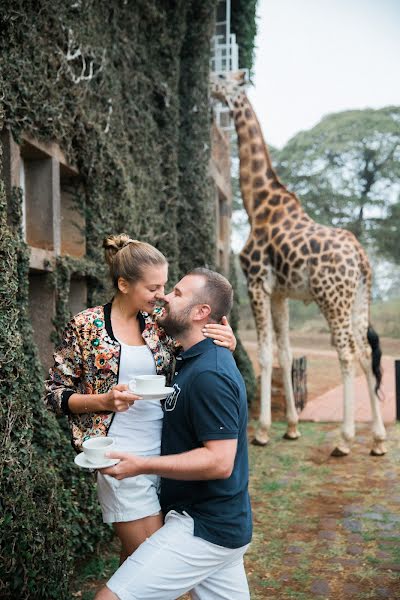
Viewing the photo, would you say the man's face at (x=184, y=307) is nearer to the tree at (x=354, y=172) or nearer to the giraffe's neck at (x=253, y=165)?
the giraffe's neck at (x=253, y=165)

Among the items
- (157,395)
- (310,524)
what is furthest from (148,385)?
(310,524)

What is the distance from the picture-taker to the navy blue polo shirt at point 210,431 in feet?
6.28

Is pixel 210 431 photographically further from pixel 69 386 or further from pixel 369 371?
pixel 369 371

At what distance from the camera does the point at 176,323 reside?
219cm

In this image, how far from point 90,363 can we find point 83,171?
8.26 ft

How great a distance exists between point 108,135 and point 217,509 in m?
3.76

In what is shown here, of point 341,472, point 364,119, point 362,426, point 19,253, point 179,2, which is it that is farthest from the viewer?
point 364,119

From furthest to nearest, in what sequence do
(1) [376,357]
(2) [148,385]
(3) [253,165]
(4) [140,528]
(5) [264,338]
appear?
(3) [253,165] < (5) [264,338] < (1) [376,357] < (4) [140,528] < (2) [148,385]

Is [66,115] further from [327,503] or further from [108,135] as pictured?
[327,503]

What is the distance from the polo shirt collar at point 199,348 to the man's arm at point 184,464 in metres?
0.38

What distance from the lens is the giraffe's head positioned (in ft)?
24.7

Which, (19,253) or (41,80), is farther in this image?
(41,80)

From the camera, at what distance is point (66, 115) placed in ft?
13.2

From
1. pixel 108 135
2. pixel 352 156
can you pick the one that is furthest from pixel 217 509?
pixel 352 156
